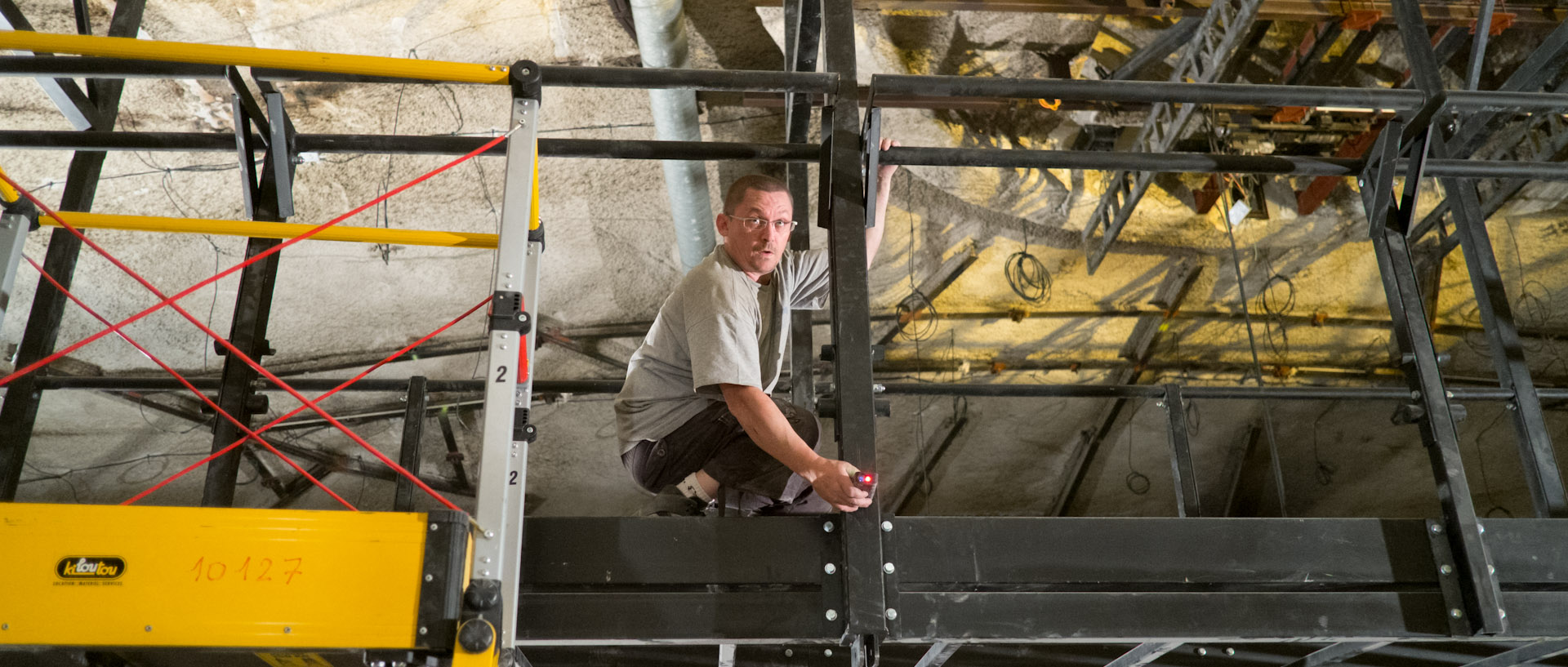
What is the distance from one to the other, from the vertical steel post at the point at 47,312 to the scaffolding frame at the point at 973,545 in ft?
0.12

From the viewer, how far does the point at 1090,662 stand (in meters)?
4.43

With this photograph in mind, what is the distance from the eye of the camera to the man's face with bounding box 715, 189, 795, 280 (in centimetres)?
239

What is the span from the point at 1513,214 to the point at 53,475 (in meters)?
9.66

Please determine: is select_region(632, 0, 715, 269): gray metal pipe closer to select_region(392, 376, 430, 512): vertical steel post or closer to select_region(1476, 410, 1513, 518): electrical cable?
select_region(392, 376, 430, 512): vertical steel post

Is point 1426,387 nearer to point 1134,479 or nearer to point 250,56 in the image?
point 250,56

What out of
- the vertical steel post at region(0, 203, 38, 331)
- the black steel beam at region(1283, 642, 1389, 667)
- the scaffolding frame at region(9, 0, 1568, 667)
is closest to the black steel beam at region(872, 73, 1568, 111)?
the scaffolding frame at region(9, 0, 1568, 667)

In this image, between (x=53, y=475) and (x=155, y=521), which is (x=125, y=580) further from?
(x=53, y=475)

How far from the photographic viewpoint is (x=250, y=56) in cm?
198

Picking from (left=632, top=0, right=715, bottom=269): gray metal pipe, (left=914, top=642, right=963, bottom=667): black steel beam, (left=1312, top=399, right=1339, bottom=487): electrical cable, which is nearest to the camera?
(left=914, top=642, right=963, bottom=667): black steel beam

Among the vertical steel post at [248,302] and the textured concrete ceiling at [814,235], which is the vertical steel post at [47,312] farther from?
the textured concrete ceiling at [814,235]

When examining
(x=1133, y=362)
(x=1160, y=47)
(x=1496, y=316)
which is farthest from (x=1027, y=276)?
(x=1496, y=316)

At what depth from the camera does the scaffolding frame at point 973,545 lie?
79.0 inches

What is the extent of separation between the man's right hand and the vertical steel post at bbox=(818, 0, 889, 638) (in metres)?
0.06

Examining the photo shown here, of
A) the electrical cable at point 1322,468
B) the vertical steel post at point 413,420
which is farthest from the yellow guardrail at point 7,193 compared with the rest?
the electrical cable at point 1322,468
